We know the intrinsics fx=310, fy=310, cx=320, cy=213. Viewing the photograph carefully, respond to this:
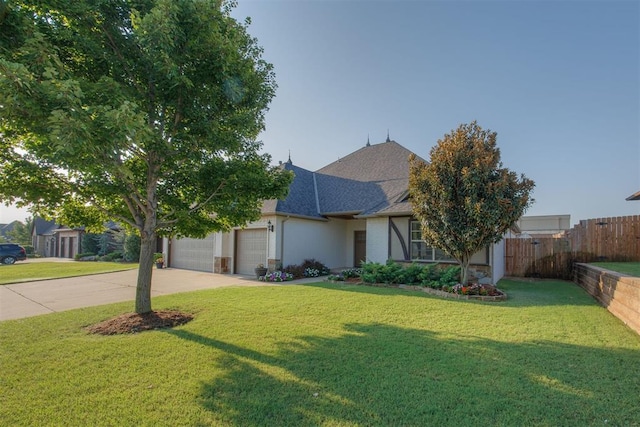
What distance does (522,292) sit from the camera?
10109 millimetres

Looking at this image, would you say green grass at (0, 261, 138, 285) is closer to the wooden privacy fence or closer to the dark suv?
the dark suv

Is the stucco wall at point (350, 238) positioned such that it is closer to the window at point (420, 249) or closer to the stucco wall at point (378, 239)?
the stucco wall at point (378, 239)

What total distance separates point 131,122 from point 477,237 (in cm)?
893

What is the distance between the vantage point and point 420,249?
42.1ft

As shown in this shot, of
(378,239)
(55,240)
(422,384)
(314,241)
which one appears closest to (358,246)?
(314,241)

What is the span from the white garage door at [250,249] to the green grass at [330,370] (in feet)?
26.0

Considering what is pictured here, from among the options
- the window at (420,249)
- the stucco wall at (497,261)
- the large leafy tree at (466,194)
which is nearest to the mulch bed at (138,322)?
the large leafy tree at (466,194)

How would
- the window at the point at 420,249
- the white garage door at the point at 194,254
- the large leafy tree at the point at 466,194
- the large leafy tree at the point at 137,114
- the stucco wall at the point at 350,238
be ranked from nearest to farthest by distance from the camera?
the large leafy tree at the point at 137,114 → the large leafy tree at the point at 466,194 → the window at the point at 420,249 → the white garage door at the point at 194,254 → the stucco wall at the point at 350,238

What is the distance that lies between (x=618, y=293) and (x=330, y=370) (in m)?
6.72

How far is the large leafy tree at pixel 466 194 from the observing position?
347 inches

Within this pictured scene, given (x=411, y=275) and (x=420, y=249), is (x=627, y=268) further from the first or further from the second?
(x=420, y=249)

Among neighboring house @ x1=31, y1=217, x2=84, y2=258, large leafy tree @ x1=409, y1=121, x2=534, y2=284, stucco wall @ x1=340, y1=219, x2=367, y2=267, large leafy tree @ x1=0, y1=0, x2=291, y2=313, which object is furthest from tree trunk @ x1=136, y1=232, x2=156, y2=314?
neighboring house @ x1=31, y1=217, x2=84, y2=258

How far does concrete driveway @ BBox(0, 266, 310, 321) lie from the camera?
8.19 meters

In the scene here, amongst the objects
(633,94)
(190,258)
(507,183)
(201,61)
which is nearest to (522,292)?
(507,183)
